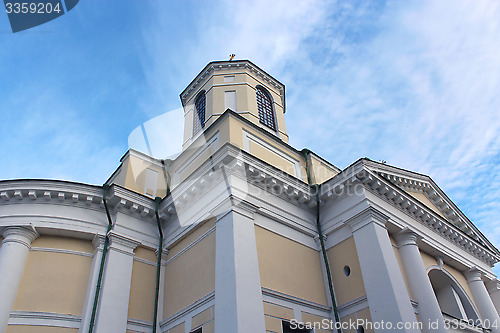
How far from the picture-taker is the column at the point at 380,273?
9.16m

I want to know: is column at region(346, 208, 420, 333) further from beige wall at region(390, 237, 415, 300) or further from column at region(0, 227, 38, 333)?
column at region(0, 227, 38, 333)

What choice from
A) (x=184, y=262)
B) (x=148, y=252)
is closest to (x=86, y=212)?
(x=148, y=252)

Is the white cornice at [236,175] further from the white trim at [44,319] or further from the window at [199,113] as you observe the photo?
the window at [199,113]

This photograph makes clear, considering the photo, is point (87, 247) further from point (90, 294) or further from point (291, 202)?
point (291, 202)

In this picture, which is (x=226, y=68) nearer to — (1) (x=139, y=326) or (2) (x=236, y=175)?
(2) (x=236, y=175)

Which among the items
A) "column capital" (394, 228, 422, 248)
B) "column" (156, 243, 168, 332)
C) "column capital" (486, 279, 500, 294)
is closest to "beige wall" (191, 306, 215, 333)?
"column" (156, 243, 168, 332)

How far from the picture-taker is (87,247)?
36.4ft

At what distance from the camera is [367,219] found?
10711mm

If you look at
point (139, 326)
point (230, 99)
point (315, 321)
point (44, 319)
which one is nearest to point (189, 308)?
point (139, 326)

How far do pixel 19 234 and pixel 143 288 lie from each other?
344 cm

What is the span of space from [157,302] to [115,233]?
2.15 m

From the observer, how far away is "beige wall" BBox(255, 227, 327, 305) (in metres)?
9.81

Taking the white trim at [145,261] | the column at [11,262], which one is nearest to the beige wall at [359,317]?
the white trim at [145,261]

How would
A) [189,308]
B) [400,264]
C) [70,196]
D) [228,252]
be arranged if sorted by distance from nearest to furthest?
1. [228,252]
2. [189,308]
3. [70,196]
4. [400,264]
